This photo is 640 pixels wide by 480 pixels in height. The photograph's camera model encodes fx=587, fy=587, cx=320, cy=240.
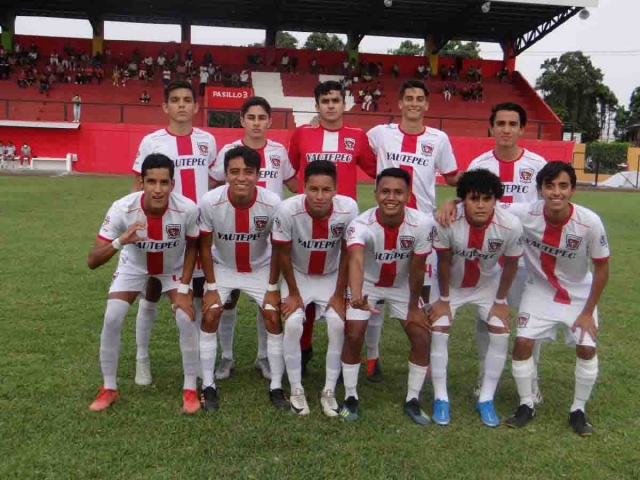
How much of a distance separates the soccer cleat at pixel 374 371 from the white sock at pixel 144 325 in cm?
167

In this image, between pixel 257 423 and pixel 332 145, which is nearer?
pixel 257 423

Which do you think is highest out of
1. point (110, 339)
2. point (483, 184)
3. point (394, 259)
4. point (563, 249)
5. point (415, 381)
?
point (483, 184)

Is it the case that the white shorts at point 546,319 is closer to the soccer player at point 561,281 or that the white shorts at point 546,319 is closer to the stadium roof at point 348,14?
the soccer player at point 561,281

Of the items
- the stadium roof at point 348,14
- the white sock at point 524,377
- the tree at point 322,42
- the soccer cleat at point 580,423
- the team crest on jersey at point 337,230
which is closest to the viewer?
the soccer cleat at point 580,423

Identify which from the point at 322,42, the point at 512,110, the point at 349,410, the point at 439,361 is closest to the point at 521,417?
the point at 439,361

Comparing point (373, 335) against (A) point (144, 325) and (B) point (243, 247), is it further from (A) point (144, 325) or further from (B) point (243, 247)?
(A) point (144, 325)

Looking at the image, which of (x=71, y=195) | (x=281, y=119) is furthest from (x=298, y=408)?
(x=281, y=119)

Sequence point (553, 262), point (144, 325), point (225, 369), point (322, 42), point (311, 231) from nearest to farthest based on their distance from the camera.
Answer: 1. point (553, 262)
2. point (311, 231)
3. point (144, 325)
4. point (225, 369)
5. point (322, 42)

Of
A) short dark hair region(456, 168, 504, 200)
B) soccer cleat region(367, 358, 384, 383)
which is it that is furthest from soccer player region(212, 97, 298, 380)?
short dark hair region(456, 168, 504, 200)

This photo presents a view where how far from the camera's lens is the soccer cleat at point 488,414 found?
12.2 feet

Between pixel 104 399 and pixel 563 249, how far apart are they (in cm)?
313

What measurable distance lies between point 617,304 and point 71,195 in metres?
13.7

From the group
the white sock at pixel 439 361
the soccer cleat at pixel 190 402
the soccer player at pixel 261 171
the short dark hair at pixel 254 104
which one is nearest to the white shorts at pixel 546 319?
the white sock at pixel 439 361

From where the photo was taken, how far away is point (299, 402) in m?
3.83
